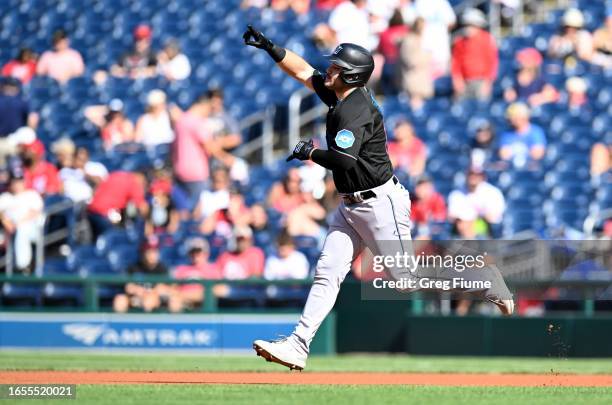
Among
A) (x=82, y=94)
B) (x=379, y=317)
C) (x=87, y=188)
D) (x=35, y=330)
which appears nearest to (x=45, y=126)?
(x=82, y=94)

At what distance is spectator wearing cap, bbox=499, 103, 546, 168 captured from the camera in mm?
14758

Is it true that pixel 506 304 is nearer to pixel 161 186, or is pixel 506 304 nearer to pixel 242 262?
pixel 242 262

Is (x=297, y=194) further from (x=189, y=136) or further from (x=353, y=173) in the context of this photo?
(x=353, y=173)

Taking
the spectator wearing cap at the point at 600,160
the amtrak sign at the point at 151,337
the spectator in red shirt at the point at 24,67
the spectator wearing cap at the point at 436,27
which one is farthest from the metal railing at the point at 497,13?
the amtrak sign at the point at 151,337

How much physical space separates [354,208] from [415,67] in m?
8.51

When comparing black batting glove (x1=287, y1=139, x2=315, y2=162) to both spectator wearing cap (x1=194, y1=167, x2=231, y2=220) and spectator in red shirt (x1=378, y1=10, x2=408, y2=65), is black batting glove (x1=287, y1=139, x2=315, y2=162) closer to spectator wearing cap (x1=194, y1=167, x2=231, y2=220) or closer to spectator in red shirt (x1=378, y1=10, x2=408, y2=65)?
spectator wearing cap (x1=194, y1=167, x2=231, y2=220)

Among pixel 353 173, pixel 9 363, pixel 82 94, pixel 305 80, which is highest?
pixel 82 94

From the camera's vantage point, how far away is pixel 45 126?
17.0 meters

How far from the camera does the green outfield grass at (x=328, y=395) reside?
6922 millimetres

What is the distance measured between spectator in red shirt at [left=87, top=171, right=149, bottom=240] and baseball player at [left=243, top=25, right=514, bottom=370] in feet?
22.3

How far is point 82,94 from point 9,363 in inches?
293

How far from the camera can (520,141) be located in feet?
48.9

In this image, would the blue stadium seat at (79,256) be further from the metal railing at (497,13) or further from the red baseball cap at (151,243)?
the metal railing at (497,13)

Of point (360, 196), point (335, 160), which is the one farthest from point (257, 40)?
point (360, 196)
